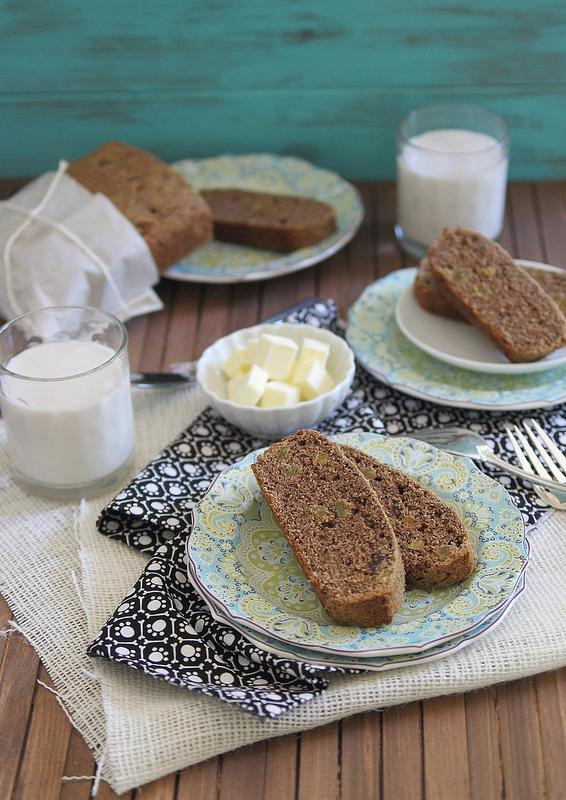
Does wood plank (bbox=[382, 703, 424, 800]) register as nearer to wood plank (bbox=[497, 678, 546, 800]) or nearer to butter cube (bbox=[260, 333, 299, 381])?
wood plank (bbox=[497, 678, 546, 800])

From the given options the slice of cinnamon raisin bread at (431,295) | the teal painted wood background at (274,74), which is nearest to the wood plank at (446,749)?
the slice of cinnamon raisin bread at (431,295)

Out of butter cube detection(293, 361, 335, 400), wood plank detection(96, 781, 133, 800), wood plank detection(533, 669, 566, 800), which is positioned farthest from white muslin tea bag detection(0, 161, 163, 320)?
wood plank detection(533, 669, 566, 800)

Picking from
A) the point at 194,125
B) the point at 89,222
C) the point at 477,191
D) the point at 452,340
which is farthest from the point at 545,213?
the point at 89,222

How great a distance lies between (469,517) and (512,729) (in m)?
0.34

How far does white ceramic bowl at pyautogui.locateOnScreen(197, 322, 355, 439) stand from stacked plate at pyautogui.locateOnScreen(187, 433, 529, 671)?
117mm

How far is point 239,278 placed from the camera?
227 cm

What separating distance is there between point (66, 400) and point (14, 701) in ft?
1.54

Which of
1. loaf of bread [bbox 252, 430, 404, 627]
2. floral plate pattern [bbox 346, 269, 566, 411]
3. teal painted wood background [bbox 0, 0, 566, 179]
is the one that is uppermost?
teal painted wood background [bbox 0, 0, 566, 179]

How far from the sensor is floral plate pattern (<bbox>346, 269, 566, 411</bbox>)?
6.04 feet

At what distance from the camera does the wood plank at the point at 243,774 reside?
127cm

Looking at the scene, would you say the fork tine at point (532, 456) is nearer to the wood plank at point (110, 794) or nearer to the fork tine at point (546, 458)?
the fork tine at point (546, 458)

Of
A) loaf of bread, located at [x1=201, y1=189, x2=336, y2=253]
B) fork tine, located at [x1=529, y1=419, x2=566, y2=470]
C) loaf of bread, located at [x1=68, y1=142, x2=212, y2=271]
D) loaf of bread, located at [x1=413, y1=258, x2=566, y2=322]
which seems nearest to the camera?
fork tine, located at [x1=529, y1=419, x2=566, y2=470]

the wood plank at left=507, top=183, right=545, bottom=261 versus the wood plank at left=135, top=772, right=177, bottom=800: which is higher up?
the wood plank at left=507, top=183, right=545, bottom=261

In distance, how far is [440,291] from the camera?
2012 mm
